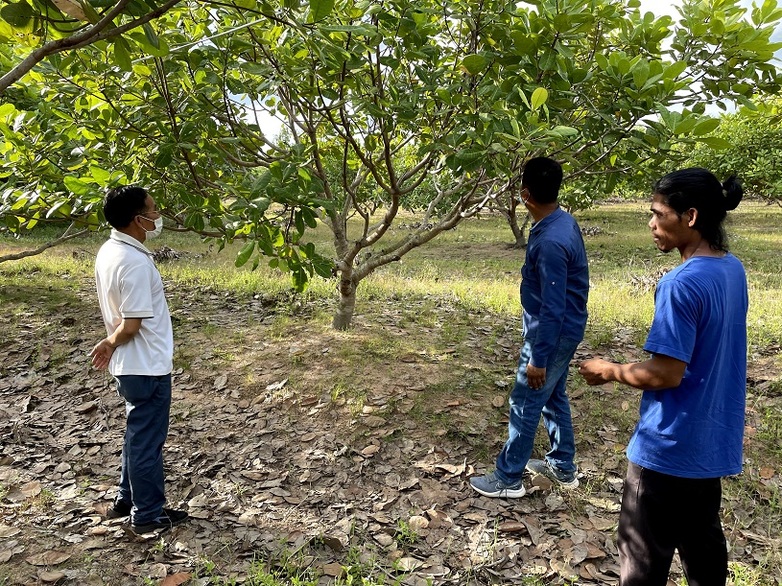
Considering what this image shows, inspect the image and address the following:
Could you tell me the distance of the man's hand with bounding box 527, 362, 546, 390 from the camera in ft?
10.1

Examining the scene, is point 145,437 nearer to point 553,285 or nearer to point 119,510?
point 119,510

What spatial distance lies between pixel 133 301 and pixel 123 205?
1.74ft

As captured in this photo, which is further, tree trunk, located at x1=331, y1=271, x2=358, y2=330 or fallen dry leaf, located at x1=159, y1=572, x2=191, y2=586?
tree trunk, located at x1=331, y1=271, x2=358, y2=330

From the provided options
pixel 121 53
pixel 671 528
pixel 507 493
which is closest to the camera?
pixel 121 53

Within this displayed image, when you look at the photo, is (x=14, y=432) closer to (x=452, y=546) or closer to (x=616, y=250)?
(x=452, y=546)

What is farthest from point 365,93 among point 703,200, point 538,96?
point 703,200

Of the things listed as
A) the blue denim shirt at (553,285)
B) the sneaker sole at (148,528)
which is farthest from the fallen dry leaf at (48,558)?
the blue denim shirt at (553,285)

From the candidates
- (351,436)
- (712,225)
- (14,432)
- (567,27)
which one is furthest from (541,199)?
(14,432)

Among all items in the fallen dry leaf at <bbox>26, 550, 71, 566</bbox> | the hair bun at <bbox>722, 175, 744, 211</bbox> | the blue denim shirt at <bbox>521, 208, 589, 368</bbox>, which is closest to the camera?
the hair bun at <bbox>722, 175, 744, 211</bbox>

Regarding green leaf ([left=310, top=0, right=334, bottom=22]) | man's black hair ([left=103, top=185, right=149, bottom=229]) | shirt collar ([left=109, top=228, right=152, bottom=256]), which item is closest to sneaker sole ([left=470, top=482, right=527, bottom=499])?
shirt collar ([left=109, top=228, right=152, bottom=256])

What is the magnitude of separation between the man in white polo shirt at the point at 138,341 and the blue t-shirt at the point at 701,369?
2489 mm

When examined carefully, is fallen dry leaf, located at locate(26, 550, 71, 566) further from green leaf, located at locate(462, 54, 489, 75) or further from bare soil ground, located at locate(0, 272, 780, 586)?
green leaf, located at locate(462, 54, 489, 75)

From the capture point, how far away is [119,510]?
320 centimetres

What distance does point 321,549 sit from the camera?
3.00 m
